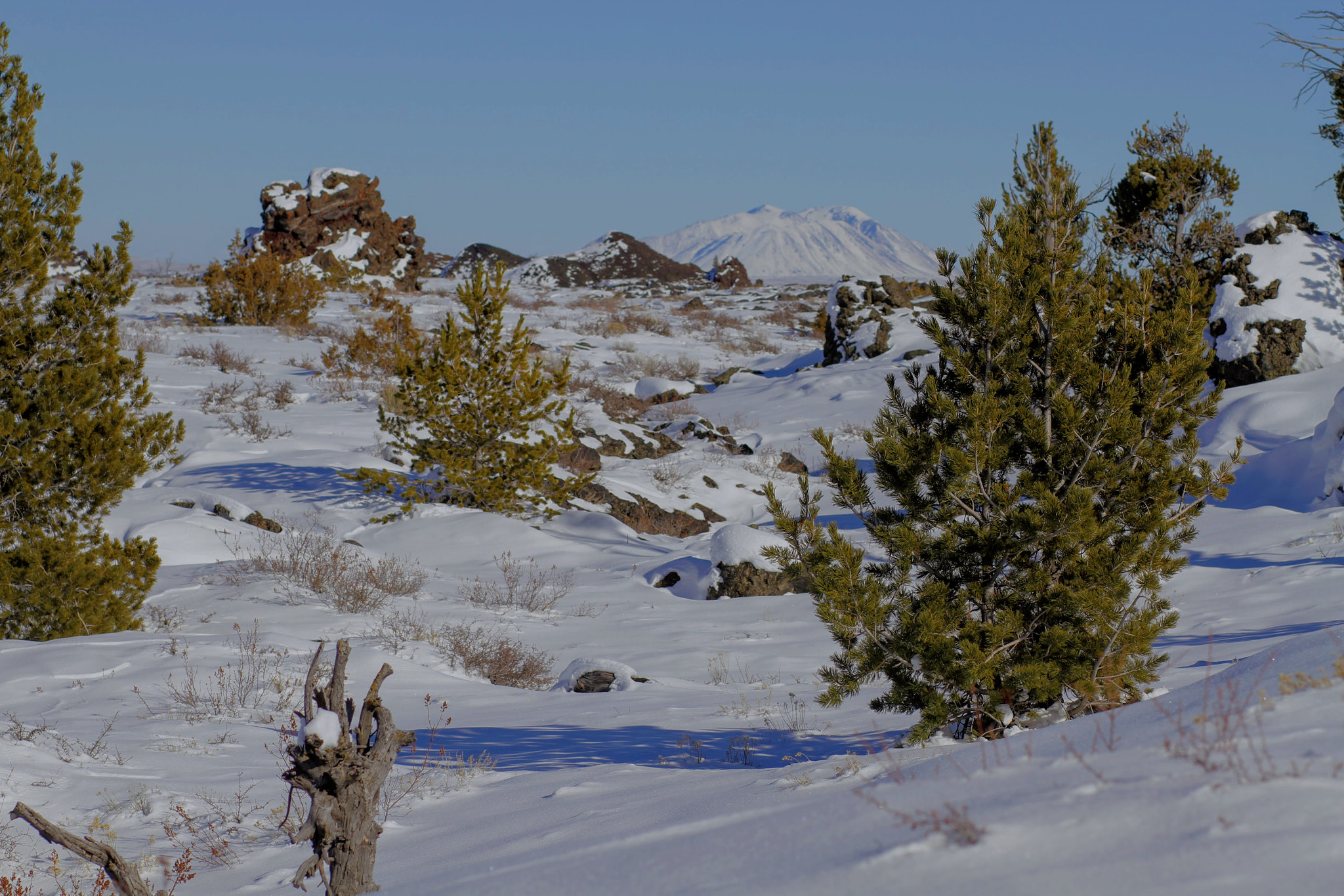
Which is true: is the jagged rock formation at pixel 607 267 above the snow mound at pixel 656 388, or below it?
above

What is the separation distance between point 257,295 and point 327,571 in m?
16.4

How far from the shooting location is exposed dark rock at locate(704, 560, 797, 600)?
8.75 meters

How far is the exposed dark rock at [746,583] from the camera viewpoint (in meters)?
8.75

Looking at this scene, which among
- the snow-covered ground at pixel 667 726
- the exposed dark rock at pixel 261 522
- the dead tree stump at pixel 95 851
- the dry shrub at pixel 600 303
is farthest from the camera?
the dry shrub at pixel 600 303

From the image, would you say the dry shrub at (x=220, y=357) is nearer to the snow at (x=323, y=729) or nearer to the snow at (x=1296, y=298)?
the snow at (x=323, y=729)

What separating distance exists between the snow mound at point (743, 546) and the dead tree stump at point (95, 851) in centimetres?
673

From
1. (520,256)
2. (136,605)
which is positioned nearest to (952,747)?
(136,605)

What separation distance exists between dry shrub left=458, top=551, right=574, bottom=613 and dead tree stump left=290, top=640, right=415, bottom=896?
580 centimetres

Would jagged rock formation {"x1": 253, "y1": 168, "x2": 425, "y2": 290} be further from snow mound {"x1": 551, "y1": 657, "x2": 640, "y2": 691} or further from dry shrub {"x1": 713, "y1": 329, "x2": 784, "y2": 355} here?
snow mound {"x1": 551, "y1": 657, "x2": 640, "y2": 691}

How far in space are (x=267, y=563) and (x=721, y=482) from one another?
23.1 ft

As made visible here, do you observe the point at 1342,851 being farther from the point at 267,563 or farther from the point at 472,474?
the point at 472,474

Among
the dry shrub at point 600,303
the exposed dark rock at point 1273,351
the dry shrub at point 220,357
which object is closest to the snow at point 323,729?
the exposed dark rock at point 1273,351

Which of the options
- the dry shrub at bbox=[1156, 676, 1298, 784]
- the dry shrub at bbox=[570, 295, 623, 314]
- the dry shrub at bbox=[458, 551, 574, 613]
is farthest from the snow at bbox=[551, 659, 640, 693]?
the dry shrub at bbox=[570, 295, 623, 314]

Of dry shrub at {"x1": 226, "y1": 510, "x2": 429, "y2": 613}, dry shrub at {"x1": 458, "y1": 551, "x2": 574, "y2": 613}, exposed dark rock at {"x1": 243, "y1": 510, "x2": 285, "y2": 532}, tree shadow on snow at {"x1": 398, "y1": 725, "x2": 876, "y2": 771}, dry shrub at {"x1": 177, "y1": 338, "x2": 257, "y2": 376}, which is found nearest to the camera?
tree shadow on snow at {"x1": 398, "y1": 725, "x2": 876, "y2": 771}
